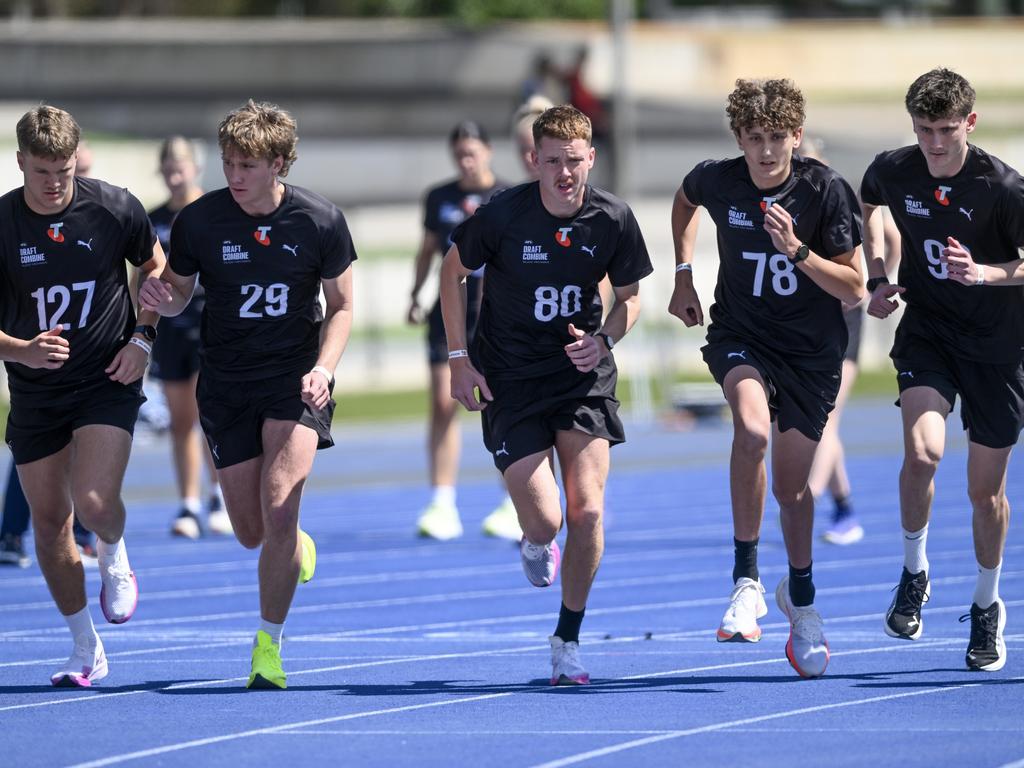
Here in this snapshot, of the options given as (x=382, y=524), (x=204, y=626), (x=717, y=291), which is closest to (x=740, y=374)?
(x=717, y=291)

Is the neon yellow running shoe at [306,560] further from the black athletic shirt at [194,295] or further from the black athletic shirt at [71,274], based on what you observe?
the black athletic shirt at [194,295]

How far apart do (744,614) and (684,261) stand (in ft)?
5.27

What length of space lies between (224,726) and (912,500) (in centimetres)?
295

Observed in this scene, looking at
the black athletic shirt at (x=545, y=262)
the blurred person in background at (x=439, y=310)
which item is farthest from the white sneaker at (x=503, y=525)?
the black athletic shirt at (x=545, y=262)

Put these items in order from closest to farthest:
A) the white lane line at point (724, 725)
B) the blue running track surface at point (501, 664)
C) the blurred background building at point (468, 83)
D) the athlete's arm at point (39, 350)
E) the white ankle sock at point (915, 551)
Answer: the white lane line at point (724, 725)
the blue running track surface at point (501, 664)
the athlete's arm at point (39, 350)
the white ankle sock at point (915, 551)
the blurred background building at point (468, 83)

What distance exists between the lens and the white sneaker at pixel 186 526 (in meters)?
12.6

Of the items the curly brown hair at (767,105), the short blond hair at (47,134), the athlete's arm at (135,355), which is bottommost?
the athlete's arm at (135,355)

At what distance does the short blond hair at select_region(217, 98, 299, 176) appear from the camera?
6770 mm

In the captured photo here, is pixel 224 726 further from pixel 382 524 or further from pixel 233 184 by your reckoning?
pixel 382 524

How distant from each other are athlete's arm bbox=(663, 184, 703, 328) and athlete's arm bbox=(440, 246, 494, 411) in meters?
0.87

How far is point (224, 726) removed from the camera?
623 cm

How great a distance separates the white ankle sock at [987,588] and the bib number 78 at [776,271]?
1394 millimetres

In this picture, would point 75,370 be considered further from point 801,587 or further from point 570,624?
point 801,587

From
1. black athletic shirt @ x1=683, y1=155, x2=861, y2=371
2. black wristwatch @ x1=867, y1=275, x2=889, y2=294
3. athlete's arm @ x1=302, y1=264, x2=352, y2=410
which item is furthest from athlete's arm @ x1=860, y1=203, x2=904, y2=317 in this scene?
athlete's arm @ x1=302, y1=264, x2=352, y2=410
